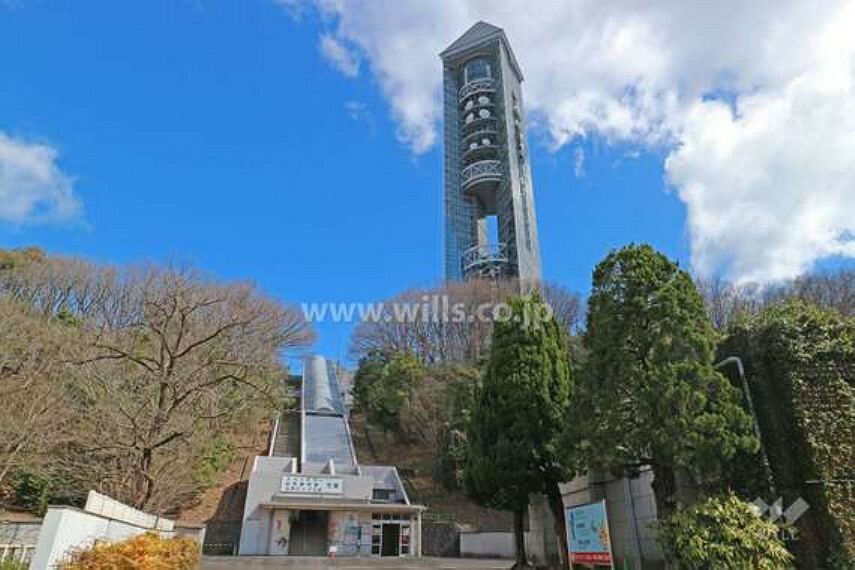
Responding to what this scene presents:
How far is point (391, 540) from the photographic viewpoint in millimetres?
18812

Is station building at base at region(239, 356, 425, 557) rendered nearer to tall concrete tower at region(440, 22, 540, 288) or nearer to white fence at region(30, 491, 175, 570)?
white fence at region(30, 491, 175, 570)

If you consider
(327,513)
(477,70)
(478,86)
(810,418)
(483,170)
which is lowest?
(327,513)

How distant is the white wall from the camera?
518 centimetres

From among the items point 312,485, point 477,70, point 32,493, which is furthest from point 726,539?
point 477,70

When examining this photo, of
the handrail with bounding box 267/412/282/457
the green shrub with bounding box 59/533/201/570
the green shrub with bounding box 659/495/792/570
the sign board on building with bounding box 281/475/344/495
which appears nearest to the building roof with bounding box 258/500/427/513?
the sign board on building with bounding box 281/475/344/495

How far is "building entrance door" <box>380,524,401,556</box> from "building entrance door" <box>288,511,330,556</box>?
2025 mm

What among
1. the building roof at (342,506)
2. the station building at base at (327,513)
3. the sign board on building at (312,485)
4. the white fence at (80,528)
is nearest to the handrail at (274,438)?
the station building at base at (327,513)

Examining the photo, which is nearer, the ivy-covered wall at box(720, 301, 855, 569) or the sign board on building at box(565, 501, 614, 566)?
the ivy-covered wall at box(720, 301, 855, 569)

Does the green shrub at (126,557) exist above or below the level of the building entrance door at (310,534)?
below

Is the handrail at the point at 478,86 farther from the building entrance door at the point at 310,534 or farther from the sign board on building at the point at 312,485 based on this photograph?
the building entrance door at the point at 310,534

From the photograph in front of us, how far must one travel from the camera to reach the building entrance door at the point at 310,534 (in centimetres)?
1923

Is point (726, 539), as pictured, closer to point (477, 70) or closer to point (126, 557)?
point (126, 557)

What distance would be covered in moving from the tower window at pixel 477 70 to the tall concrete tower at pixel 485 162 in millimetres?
86

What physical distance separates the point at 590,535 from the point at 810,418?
335cm
